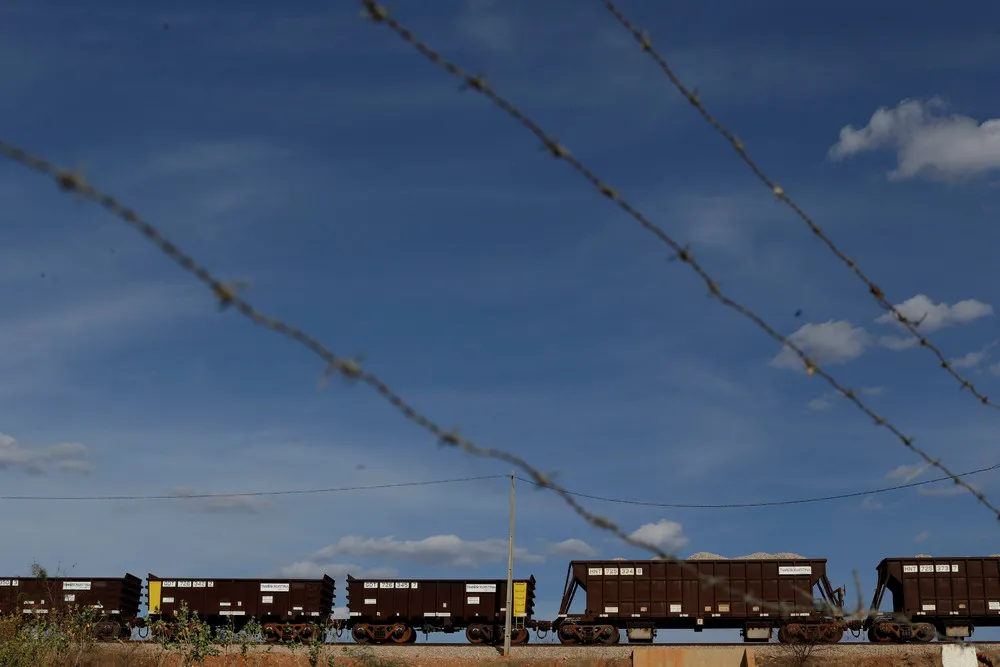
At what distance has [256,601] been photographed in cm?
4434


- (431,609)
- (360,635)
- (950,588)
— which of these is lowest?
(360,635)

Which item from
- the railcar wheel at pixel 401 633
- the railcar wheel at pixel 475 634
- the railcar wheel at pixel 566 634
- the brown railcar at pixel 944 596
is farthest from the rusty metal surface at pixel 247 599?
the brown railcar at pixel 944 596

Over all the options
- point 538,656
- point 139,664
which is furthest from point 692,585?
point 139,664

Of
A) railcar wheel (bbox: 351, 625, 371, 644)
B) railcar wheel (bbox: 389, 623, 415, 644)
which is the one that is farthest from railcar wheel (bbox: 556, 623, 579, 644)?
railcar wheel (bbox: 351, 625, 371, 644)

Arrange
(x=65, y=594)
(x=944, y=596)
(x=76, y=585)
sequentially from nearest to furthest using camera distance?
(x=944, y=596) < (x=65, y=594) < (x=76, y=585)

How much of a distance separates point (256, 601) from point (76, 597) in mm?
7890

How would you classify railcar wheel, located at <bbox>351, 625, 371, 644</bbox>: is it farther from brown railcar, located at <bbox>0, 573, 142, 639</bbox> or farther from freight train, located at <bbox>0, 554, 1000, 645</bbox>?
brown railcar, located at <bbox>0, 573, 142, 639</bbox>

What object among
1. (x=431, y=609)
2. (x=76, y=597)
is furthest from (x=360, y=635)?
(x=76, y=597)

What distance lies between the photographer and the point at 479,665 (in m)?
39.8

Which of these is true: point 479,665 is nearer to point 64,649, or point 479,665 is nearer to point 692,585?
point 692,585

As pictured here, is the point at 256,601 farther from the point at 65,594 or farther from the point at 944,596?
the point at 944,596

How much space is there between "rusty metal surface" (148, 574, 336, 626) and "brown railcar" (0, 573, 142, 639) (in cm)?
193

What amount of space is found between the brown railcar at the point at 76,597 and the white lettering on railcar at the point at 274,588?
6.25 m

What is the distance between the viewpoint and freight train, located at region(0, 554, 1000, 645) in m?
40.2
